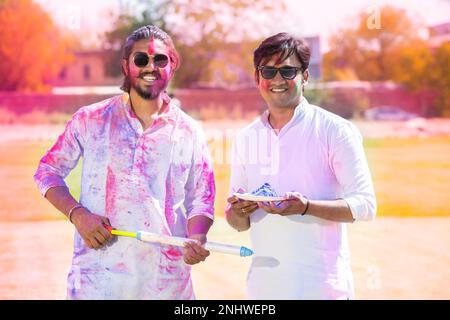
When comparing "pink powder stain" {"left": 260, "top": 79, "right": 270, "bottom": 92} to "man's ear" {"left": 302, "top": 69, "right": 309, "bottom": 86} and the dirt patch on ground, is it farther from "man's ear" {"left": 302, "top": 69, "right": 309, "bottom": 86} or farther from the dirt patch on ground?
the dirt patch on ground

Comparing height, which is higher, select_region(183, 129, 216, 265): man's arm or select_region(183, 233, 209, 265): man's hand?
select_region(183, 129, 216, 265): man's arm

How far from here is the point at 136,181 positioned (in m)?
2.18

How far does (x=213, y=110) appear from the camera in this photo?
617 cm

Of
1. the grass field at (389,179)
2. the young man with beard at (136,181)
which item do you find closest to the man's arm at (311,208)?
the young man with beard at (136,181)

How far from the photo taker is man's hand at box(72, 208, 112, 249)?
212 cm

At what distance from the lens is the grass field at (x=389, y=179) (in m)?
6.38

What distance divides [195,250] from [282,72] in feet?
1.86

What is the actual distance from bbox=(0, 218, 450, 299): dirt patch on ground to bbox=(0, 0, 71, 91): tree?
1.27 metres

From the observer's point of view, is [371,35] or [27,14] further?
[371,35]

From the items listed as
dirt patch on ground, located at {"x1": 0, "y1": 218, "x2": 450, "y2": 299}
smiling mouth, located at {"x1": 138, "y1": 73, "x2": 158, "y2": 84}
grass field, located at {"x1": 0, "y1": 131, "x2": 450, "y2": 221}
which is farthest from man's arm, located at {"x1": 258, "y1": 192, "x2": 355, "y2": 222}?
grass field, located at {"x1": 0, "y1": 131, "x2": 450, "y2": 221}

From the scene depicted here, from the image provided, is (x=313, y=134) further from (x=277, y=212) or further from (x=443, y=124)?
(x=443, y=124)

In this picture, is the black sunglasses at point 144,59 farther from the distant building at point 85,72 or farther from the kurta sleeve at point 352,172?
Answer: the distant building at point 85,72
